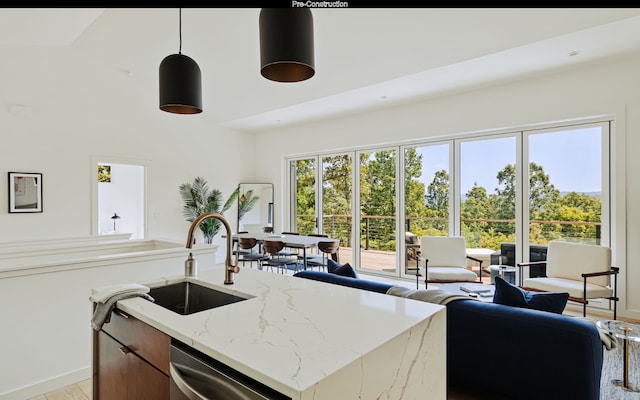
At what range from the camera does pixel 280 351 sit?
1.01 metres

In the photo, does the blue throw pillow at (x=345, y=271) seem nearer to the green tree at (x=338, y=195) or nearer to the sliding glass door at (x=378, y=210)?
the sliding glass door at (x=378, y=210)

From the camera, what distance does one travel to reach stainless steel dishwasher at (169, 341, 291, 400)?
3.04 ft

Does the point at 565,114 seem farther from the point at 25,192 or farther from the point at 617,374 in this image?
the point at 25,192

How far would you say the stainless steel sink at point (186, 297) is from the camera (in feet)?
6.04

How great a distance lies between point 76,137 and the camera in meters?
5.62

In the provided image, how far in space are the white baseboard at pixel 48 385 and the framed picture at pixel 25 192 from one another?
12.1ft

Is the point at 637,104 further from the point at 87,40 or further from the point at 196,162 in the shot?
the point at 87,40

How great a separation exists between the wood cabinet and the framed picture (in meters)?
4.67

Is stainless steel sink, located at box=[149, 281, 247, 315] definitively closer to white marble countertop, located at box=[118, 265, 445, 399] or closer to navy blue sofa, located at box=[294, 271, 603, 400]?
white marble countertop, located at box=[118, 265, 445, 399]

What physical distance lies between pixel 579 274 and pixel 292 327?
3.98 metres

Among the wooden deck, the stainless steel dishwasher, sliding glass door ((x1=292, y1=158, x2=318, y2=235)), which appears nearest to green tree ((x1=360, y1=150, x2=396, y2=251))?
the wooden deck

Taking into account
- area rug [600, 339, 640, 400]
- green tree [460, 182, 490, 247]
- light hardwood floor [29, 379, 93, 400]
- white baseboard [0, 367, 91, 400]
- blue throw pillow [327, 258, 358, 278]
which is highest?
green tree [460, 182, 490, 247]

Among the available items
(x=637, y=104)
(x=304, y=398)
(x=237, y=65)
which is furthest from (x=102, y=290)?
(x=637, y=104)

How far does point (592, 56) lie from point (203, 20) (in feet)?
14.9
